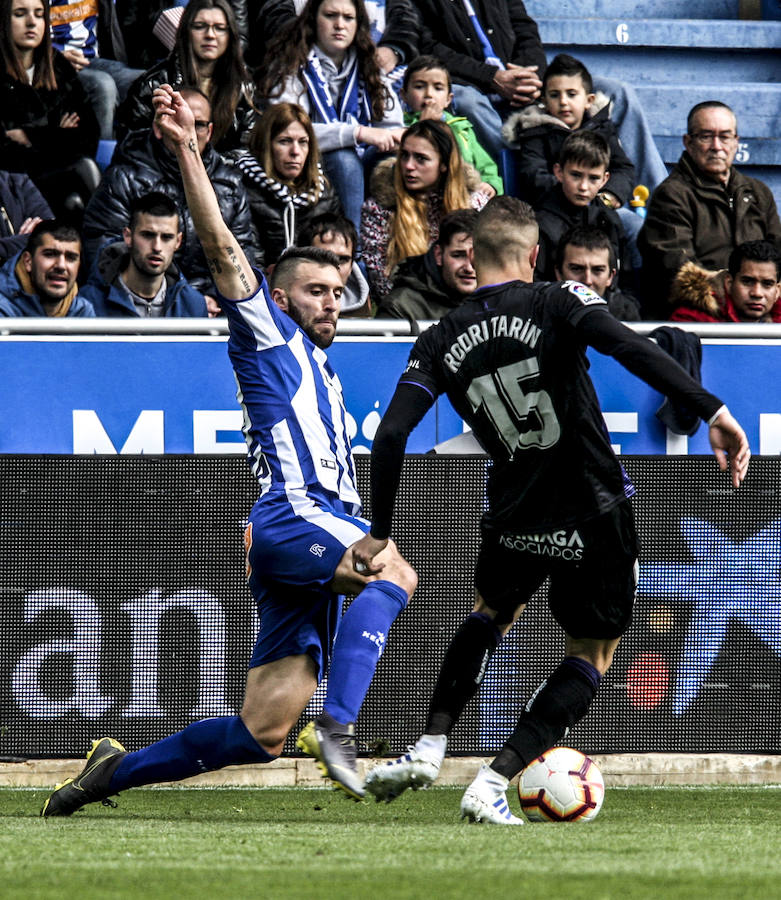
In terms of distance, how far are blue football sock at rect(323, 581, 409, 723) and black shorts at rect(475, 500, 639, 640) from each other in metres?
0.45

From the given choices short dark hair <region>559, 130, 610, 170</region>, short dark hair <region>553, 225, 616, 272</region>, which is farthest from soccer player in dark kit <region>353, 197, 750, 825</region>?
short dark hair <region>559, 130, 610, 170</region>

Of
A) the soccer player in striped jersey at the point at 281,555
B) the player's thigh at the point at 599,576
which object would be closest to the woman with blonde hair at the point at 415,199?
the soccer player in striped jersey at the point at 281,555

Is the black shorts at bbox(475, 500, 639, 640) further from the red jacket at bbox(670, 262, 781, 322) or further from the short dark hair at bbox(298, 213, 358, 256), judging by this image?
the red jacket at bbox(670, 262, 781, 322)

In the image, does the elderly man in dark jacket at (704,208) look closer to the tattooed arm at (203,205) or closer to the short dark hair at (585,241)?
the short dark hair at (585,241)

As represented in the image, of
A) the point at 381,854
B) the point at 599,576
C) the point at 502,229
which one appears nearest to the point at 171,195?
the point at 502,229

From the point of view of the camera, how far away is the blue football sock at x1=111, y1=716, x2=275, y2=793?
4965mm

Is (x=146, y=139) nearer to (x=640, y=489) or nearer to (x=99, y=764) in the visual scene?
(x=640, y=489)

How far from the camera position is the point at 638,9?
13523 millimetres

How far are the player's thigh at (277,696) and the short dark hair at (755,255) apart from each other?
A: 13.4 feet

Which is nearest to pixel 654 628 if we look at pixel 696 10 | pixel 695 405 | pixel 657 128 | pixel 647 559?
pixel 647 559

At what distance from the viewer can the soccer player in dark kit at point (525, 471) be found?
16.1 feet

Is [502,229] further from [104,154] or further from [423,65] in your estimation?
[104,154]

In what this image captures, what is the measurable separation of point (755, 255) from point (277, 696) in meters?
4.28

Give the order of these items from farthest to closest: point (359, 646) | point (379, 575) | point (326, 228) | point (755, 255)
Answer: point (755, 255)
point (326, 228)
point (379, 575)
point (359, 646)
